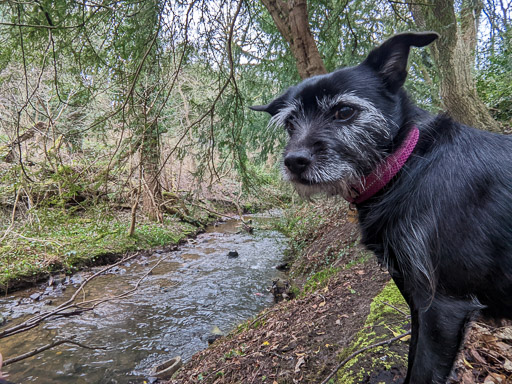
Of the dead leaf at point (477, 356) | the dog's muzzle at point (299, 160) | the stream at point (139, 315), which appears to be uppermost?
the dog's muzzle at point (299, 160)

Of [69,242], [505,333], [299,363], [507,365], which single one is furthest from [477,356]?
[69,242]

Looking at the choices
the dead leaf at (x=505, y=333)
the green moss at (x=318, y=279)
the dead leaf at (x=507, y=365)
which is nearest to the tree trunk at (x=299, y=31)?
the dead leaf at (x=505, y=333)

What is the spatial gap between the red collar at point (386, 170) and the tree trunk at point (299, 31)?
2.17 metres

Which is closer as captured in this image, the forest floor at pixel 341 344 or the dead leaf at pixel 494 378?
the dead leaf at pixel 494 378

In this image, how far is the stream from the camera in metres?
4.49

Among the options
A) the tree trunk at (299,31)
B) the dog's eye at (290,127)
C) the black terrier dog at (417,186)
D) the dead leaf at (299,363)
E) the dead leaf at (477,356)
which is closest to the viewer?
the black terrier dog at (417,186)

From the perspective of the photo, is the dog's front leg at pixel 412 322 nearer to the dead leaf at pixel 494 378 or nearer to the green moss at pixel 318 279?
the dead leaf at pixel 494 378

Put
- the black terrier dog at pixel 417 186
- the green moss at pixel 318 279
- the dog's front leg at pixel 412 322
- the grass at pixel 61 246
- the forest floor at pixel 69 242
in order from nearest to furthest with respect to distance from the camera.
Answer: the black terrier dog at pixel 417 186 < the dog's front leg at pixel 412 322 < the green moss at pixel 318 279 < the forest floor at pixel 69 242 < the grass at pixel 61 246

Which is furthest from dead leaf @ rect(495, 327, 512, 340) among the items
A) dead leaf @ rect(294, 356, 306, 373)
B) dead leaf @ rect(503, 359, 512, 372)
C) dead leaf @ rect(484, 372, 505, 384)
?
dead leaf @ rect(294, 356, 306, 373)

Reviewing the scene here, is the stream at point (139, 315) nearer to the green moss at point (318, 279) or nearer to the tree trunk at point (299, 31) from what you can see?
the green moss at point (318, 279)

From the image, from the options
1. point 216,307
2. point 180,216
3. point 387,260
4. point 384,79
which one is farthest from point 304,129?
point 180,216

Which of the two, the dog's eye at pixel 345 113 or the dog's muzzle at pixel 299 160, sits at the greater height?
the dog's eye at pixel 345 113

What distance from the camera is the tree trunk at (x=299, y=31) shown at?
10.8ft

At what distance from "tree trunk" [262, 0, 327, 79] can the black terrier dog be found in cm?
179
